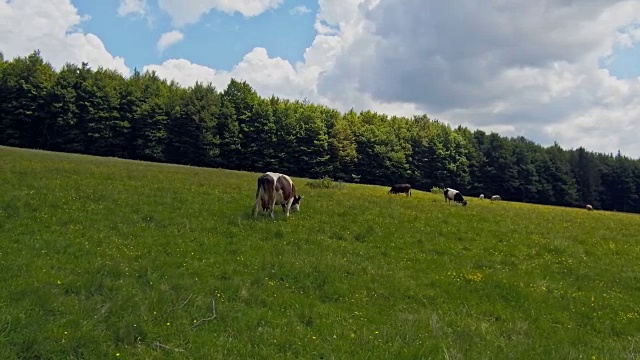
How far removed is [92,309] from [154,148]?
73269mm

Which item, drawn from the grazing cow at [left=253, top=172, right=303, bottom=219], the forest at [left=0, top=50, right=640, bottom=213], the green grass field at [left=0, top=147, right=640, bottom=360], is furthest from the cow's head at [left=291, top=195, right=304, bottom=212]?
the forest at [left=0, top=50, right=640, bottom=213]

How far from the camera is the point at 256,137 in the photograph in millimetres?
84125

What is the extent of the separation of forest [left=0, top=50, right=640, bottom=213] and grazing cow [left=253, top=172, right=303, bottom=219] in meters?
59.9

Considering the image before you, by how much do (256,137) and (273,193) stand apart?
6580 cm

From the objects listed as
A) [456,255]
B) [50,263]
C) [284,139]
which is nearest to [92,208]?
[50,263]

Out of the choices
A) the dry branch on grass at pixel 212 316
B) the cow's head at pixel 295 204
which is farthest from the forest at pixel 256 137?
the dry branch on grass at pixel 212 316

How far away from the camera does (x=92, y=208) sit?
1648 cm

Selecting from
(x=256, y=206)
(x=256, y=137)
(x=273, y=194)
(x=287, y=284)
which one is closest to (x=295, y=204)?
(x=273, y=194)

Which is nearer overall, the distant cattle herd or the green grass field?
the green grass field

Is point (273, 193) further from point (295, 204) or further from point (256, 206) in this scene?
point (295, 204)

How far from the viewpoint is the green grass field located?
7.65m

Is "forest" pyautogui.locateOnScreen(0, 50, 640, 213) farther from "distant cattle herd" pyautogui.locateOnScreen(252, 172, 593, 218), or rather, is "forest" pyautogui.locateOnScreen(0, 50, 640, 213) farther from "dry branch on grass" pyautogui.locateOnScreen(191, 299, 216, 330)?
"dry branch on grass" pyautogui.locateOnScreen(191, 299, 216, 330)

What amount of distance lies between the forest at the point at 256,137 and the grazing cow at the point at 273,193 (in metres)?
59.9

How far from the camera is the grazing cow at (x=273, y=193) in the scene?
63.7 ft
